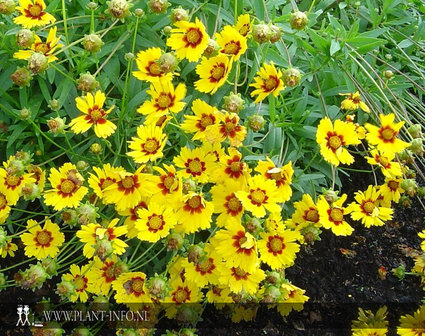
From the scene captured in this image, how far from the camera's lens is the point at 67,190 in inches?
63.2

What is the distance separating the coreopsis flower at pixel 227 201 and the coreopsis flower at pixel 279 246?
128mm

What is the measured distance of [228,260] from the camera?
1.48 meters

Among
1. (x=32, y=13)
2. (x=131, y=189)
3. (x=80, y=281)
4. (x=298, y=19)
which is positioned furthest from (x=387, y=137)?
(x=32, y=13)

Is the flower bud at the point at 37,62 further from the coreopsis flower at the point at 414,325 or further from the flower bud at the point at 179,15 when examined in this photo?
the coreopsis flower at the point at 414,325

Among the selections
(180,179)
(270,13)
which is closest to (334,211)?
(180,179)

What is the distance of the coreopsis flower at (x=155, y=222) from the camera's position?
150 centimetres

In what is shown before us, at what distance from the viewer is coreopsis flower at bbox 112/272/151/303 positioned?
5.24ft

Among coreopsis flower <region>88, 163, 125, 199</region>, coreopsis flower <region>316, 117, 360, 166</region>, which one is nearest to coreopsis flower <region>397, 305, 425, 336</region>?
coreopsis flower <region>316, 117, 360, 166</region>

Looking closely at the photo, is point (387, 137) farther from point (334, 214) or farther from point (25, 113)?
point (25, 113)

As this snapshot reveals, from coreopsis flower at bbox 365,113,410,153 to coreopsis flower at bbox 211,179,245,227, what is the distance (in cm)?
47

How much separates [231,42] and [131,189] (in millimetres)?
538

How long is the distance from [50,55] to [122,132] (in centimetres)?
39

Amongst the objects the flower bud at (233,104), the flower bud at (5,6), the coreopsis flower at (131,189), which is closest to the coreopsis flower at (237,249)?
the coreopsis flower at (131,189)

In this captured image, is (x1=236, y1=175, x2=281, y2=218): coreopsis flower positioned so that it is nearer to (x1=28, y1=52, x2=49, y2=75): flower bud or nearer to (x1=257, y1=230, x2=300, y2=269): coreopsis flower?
(x1=257, y1=230, x2=300, y2=269): coreopsis flower
